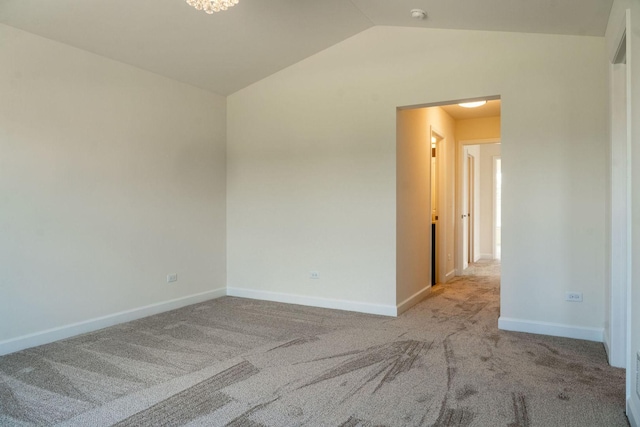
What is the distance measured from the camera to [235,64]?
4.75 m

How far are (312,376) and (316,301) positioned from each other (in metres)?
2.09

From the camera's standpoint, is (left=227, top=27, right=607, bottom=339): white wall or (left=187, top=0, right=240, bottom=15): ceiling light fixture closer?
(left=187, top=0, right=240, bottom=15): ceiling light fixture

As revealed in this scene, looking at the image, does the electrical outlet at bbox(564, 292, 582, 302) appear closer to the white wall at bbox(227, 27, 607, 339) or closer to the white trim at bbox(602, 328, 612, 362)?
the white wall at bbox(227, 27, 607, 339)

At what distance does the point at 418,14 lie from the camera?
3809mm

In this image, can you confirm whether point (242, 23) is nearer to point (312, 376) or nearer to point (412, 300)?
point (312, 376)

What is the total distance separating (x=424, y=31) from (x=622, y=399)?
358cm

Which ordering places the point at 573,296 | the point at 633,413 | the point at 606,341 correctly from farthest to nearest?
the point at 573,296, the point at 606,341, the point at 633,413

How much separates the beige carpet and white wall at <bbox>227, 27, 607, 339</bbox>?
58 cm

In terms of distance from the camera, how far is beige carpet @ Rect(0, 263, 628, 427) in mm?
2293

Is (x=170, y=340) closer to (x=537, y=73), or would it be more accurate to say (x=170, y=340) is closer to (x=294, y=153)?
(x=294, y=153)

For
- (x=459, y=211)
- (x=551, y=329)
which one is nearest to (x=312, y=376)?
(x=551, y=329)

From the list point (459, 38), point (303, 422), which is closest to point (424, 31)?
point (459, 38)

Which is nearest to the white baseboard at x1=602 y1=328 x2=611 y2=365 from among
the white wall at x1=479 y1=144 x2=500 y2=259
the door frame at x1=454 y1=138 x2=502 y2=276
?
the door frame at x1=454 y1=138 x2=502 y2=276

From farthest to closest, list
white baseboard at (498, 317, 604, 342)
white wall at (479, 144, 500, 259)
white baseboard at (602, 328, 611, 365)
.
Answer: white wall at (479, 144, 500, 259) < white baseboard at (498, 317, 604, 342) < white baseboard at (602, 328, 611, 365)
